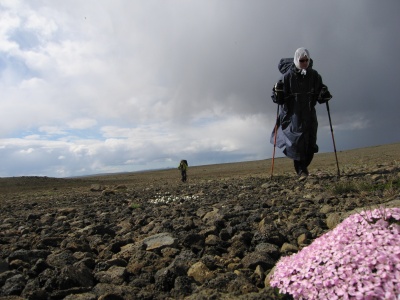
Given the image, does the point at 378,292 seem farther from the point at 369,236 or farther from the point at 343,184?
the point at 343,184

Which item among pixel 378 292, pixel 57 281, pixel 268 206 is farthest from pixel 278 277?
pixel 268 206

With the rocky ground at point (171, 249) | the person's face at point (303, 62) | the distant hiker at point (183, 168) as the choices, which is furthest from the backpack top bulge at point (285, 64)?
the distant hiker at point (183, 168)

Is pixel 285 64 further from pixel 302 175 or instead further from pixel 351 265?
pixel 351 265

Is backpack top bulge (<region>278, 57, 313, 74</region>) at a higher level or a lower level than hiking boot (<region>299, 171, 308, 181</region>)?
higher

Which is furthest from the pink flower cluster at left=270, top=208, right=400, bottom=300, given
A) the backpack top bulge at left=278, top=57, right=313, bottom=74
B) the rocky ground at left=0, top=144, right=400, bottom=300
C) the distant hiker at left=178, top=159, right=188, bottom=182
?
the distant hiker at left=178, top=159, right=188, bottom=182

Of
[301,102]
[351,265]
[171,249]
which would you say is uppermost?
[301,102]

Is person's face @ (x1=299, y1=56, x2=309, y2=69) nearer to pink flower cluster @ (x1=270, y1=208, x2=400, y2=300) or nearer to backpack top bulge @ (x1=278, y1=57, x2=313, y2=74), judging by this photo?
backpack top bulge @ (x1=278, y1=57, x2=313, y2=74)

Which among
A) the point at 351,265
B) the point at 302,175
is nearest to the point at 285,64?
the point at 302,175

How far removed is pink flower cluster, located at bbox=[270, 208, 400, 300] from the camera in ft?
8.77

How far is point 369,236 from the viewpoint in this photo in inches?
122

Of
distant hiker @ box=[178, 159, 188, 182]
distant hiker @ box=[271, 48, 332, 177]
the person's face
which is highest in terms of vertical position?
the person's face

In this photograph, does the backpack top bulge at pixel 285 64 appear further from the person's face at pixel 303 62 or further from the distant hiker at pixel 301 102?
the person's face at pixel 303 62

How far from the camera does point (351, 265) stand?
9.42ft

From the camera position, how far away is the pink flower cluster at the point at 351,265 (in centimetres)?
267
